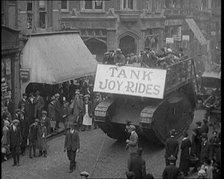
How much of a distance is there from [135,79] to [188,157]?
1840 mm

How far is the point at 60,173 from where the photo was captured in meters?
9.61

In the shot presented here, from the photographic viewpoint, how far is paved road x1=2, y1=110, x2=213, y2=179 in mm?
9462

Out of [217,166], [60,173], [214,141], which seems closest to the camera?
[217,166]

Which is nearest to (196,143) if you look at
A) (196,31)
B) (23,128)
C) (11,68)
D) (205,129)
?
(205,129)

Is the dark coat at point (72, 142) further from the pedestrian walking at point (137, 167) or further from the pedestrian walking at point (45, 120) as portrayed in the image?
the pedestrian walking at point (137, 167)

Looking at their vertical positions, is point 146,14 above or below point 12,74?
above

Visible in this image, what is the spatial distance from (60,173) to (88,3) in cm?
345

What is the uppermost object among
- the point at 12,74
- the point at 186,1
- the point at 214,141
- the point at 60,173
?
the point at 186,1

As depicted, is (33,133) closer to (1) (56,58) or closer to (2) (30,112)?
(2) (30,112)

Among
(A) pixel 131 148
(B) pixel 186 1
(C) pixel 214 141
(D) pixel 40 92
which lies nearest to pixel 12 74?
(D) pixel 40 92

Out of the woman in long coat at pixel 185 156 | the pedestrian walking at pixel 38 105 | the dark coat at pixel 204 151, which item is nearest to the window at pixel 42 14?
the pedestrian walking at pixel 38 105

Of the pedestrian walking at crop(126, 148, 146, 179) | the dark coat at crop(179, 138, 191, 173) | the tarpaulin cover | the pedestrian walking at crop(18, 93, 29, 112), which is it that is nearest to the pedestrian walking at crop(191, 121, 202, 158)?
the dark coat at crop(179, 138, 191, 173)

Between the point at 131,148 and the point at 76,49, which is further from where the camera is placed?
the point at 76,49

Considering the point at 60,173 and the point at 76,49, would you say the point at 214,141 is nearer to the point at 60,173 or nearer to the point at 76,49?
the point at 60,173
